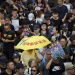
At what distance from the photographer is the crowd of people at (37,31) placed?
465 inches

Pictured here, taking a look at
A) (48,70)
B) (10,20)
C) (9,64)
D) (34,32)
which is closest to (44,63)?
(48,70)

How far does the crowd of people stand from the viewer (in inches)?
465

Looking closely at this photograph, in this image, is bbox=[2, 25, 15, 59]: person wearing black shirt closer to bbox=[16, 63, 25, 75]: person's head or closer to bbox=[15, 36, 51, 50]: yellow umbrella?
bbox=[15, 36, 51, 50]: yellow umbrella

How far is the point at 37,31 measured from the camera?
47.3 ft

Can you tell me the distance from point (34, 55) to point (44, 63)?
0.56 meters

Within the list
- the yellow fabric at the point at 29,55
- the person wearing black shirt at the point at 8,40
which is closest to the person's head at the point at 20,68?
the yellow fabric at the point at 29,55

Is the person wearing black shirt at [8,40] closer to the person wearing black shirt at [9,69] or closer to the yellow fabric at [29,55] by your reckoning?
the yellow fabric at [29,55]

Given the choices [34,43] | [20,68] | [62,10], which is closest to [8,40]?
[62,10]

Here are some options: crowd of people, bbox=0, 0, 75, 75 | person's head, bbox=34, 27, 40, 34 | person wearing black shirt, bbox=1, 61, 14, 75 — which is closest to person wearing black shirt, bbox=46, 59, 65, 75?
crowd of people, bbox=0, 0, 75, 75

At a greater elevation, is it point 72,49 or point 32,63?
Result: point 72,49

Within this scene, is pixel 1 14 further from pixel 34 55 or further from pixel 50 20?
pixel 34 55

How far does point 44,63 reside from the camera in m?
11.8

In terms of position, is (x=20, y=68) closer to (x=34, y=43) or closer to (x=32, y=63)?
(x=32, y=63)

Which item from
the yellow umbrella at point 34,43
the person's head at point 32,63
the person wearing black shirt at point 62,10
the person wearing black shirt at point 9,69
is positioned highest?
the person wearing black shirt at point 62,10
